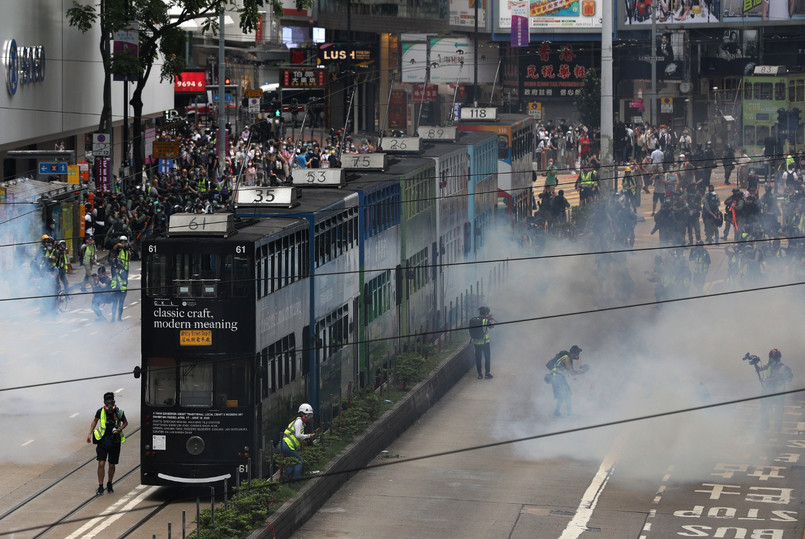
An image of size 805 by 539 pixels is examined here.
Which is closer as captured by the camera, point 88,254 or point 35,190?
point 88,254

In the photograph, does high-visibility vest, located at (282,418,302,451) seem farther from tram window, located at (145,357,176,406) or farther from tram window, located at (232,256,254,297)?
tram window, located at (232,256,254,297)

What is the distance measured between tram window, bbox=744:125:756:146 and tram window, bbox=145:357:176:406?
44.5 metres

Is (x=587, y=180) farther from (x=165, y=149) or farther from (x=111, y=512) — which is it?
(x=111, y=512)

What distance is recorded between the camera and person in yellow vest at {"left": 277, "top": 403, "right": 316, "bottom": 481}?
755 inches

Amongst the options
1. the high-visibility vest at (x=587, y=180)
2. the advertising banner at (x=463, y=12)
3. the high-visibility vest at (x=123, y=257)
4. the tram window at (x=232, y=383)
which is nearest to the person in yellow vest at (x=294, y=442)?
the tram window at (x=232, y=383)

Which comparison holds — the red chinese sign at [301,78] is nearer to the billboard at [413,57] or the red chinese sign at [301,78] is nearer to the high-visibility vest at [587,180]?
the billboard at [413,57]

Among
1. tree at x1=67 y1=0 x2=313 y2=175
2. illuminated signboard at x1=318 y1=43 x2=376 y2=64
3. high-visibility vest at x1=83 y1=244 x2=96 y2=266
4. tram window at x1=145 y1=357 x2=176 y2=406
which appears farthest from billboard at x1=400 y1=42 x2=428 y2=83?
tram window at x1=145 y1=357 x2=176 y2=406

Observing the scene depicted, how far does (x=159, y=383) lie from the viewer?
18.6 metres

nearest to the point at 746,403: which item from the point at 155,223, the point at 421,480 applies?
the point at 421,480

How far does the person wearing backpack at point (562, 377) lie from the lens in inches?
954

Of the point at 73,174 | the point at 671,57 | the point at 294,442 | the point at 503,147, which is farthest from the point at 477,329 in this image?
Answer: the point at 671,57

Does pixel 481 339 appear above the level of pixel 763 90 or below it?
below

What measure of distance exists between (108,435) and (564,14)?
63.9m

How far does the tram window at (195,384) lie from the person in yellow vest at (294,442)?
1.21 meters
